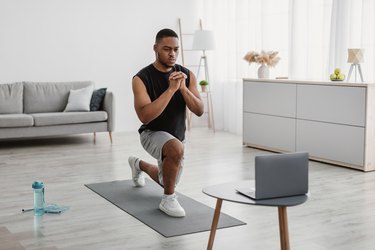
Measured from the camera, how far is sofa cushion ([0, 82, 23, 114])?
7328 millimetres

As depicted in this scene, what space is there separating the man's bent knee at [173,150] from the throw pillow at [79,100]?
3.65 m

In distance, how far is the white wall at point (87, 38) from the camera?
7.87 m

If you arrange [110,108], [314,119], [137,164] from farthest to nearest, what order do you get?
1. [110,108]
2. [314,119]
3. [137,164]

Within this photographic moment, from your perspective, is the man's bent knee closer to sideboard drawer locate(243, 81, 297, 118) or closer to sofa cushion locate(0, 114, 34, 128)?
sideboard drawer locate(243, 81, 297, 118)

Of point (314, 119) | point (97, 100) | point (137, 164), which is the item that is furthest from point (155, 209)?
point (97, 100)

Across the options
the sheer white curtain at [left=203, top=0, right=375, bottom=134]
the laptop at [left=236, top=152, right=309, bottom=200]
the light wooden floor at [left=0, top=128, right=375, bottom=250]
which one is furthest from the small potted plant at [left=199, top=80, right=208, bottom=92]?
the laptop at [left=236, top=152, right=309, bottom=200]

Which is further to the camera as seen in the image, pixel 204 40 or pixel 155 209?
pixel 204 40

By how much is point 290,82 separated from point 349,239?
304 cm

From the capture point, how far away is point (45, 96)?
7648mm

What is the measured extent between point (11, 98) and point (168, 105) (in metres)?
3.88

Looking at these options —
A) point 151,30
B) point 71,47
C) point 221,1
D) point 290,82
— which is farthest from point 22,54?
point 290,82

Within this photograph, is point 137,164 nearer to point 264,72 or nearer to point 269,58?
point 264,72

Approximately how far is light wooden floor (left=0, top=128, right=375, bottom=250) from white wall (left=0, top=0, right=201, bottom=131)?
1573 mm

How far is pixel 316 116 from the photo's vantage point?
599 cm
